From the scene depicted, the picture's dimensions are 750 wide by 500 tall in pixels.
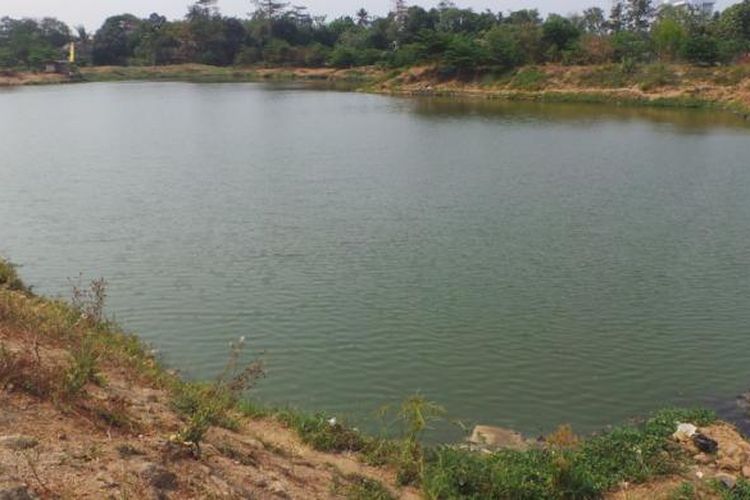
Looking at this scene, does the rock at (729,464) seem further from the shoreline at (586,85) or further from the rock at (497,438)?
the shoreline at (586,85)

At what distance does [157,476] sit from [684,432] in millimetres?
6313

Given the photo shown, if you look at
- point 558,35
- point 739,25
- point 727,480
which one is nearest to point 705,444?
point 727,480

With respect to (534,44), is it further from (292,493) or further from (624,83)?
(292,493)

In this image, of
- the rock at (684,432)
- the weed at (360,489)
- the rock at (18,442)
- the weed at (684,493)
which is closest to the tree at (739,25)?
the rock at (684,432)

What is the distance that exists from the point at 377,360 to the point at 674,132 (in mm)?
37077

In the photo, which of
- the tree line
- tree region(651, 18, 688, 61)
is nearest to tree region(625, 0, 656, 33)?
the tree line

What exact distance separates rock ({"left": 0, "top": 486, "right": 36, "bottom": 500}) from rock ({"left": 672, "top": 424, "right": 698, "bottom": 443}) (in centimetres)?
714

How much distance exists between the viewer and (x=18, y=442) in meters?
5.89

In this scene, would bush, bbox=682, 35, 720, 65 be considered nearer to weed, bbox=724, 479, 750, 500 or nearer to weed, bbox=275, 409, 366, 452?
weed, bbox=724, 479, 750, 500

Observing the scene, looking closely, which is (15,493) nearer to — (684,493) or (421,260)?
(684,493)

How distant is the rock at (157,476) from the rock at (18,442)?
0.88m

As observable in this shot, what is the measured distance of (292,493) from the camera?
674cm

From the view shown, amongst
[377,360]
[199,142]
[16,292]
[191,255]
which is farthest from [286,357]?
[199,142]

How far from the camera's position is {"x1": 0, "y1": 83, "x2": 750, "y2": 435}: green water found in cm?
1165
